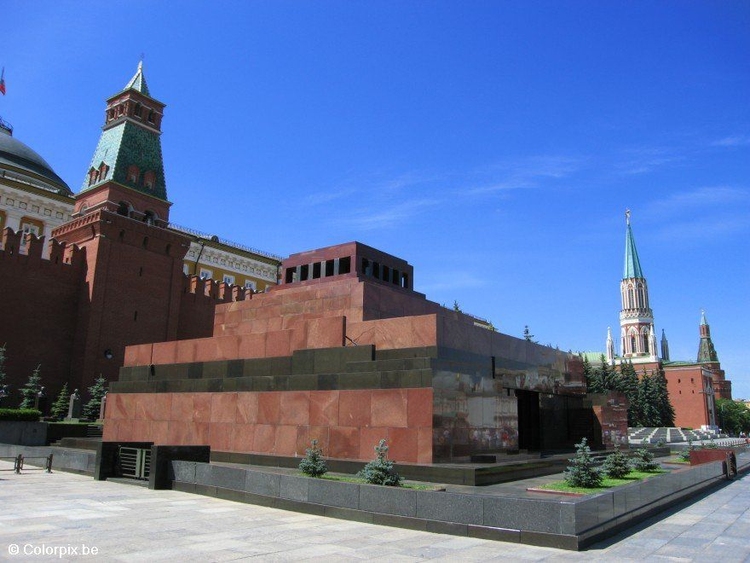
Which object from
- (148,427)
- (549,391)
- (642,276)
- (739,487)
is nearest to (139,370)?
(148,427)

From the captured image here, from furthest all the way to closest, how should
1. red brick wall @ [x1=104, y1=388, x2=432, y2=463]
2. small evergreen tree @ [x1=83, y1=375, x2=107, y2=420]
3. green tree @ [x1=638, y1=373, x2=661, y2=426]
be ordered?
green tree @ [x1=638, y1=373, x2=661, y2=426] < small evergreen tree @ [x1=83, y1=375, x2=107, y2=420] < red brick wall @ [x1=104, y1=388, x2=432, y2=463]

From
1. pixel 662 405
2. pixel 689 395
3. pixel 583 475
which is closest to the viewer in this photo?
pixel 583 475

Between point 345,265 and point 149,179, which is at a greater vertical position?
point 149,179

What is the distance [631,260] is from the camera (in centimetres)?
11238

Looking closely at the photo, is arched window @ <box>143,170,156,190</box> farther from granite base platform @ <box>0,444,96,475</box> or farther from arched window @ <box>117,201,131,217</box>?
granite base platform @ <box>0,444,96,475</box>

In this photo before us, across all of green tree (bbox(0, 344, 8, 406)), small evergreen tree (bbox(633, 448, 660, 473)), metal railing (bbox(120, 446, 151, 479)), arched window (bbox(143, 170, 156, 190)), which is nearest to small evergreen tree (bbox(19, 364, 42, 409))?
green tree (bbox(0, 344, 8, 406))

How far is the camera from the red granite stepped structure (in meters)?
12.5

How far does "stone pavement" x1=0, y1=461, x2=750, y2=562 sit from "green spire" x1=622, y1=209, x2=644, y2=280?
110m

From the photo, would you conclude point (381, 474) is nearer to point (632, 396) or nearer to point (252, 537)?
point (252, 537)

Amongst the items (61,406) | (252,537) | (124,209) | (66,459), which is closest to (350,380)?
(252,537)

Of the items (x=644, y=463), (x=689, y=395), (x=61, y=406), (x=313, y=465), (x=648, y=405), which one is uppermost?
(x=689, y=395)

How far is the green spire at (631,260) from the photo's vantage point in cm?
11156

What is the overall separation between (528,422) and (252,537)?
10.6m

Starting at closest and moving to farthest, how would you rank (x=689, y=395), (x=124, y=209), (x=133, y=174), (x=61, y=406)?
(x=61, y=406) < (x=124, y=209) < (x=133, y=174) < (x=689, y=395)
